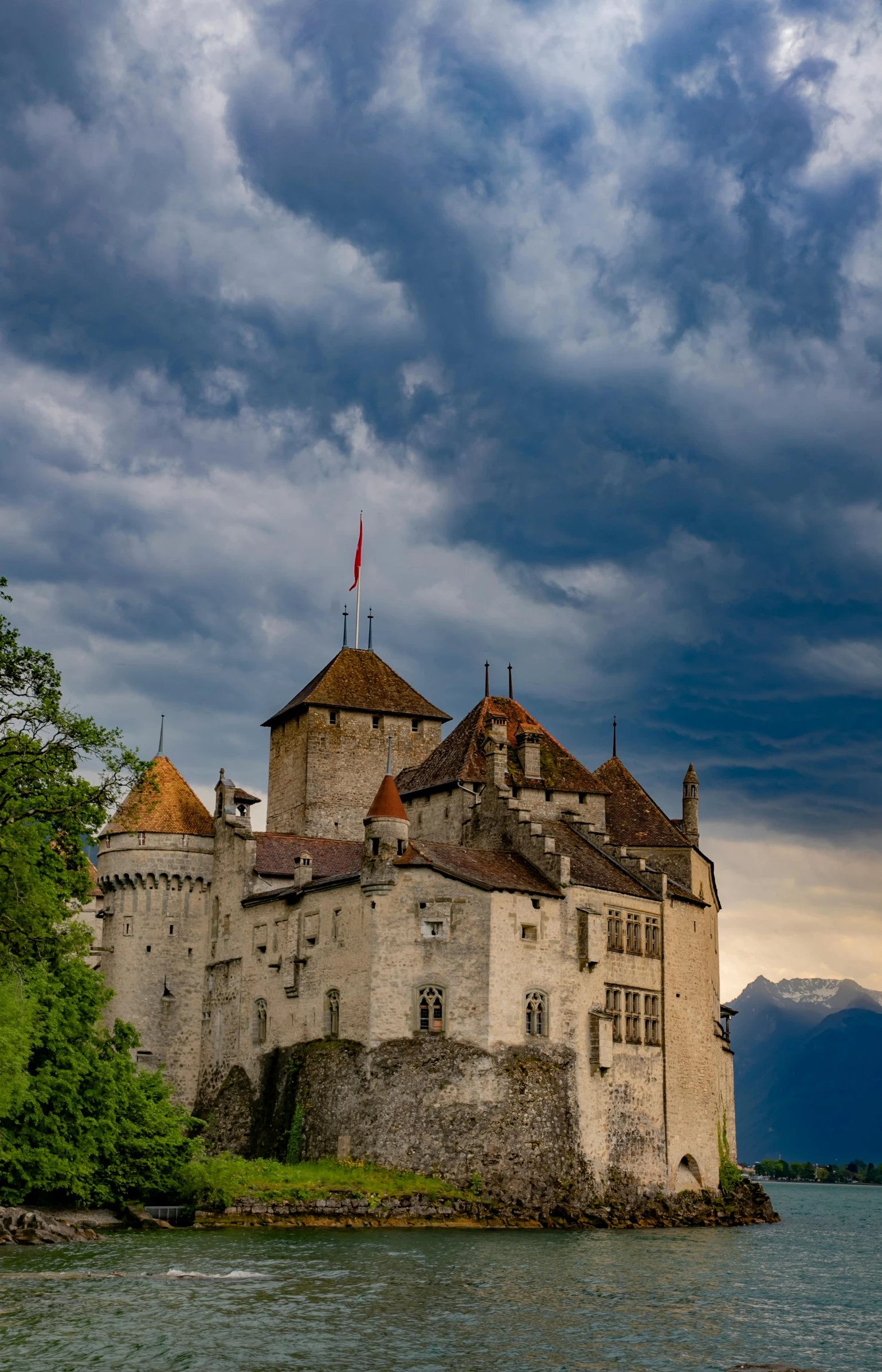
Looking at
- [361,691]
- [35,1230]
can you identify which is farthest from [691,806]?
[35,1230]

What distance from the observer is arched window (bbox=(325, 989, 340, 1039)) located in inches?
2470

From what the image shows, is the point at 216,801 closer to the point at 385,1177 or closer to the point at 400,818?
the point at 400,818

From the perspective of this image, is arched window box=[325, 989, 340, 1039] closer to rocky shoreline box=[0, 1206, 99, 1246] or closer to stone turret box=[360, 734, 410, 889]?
stone turret box=[360, 734, 410, 889]

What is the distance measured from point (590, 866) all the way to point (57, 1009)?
2456cm

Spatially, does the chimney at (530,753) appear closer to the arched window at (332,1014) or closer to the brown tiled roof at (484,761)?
the brown tiled roof at (484,761)

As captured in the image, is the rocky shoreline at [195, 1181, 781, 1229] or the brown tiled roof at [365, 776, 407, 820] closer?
the rocky shoreline at [195, 1181, 781, 1229]

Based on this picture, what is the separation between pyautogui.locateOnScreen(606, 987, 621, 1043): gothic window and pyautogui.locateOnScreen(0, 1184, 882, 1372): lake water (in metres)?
11.1

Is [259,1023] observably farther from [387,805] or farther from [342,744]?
[342,744]

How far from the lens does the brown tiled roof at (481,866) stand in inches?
2404

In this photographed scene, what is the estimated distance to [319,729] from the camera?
81.7 meters

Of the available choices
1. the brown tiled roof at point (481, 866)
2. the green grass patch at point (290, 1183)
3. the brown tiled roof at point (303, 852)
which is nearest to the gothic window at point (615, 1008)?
the brown tiled roof at point (481, 866)

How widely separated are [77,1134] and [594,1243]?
718 inches

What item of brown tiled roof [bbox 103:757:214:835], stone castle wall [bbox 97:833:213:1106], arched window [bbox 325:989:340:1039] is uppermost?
brown tiled roof [bbox 103:757:214:835]

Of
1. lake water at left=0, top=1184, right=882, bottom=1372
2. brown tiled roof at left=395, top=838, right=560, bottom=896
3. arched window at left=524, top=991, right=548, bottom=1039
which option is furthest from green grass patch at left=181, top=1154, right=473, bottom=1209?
brown tiled roof at left=395, top=838, right=560, bottom=896
